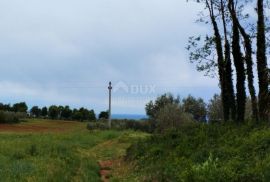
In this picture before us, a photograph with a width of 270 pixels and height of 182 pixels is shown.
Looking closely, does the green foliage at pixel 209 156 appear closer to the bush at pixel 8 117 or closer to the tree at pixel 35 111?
the bush at pixel 8 117

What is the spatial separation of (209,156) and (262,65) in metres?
9.95

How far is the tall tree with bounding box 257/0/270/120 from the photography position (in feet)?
70.4

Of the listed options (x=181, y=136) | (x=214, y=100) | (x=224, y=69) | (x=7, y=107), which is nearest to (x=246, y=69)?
(x=224, y=69)

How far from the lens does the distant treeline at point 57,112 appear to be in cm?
7988

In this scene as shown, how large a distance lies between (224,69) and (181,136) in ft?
23.6

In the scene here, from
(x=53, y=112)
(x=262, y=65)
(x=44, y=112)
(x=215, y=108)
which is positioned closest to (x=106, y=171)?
(x=262, y=65)

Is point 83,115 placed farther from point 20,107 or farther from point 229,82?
point 229,82

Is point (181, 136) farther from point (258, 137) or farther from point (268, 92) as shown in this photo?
point (258, 137)

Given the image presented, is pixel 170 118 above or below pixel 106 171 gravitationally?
above

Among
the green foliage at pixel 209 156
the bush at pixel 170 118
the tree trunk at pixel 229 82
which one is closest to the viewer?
the green foliage at pixel 209 156

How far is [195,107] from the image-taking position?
253 feet

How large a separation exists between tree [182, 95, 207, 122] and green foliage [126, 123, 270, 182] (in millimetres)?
53656

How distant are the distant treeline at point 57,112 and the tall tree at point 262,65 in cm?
5855

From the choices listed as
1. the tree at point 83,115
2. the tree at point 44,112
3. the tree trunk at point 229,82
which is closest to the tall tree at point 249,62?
the tree trunk at point 229,82
